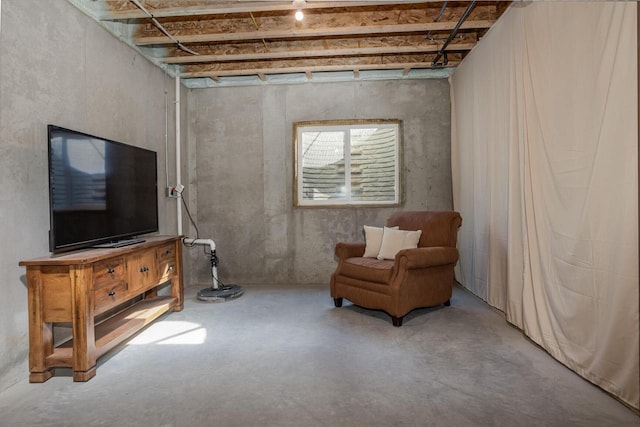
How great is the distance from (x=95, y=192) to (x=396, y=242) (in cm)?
265

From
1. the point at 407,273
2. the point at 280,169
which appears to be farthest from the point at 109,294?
the point at 280,169

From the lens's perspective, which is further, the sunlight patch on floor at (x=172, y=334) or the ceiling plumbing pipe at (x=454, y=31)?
the ceiling plumbing pipe at (x=454, y=31)

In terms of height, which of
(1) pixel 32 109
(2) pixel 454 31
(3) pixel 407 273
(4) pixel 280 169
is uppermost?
(2) pixel 454 31

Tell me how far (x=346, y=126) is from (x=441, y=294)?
97.8 inches

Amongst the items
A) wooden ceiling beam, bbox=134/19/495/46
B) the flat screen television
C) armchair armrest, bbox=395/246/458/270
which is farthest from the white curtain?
the flat screen television

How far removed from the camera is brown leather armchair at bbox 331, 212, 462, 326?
9.75ft

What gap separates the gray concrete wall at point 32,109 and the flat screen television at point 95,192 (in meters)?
0.23

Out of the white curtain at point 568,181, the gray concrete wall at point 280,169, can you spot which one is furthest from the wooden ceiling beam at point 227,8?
the gray concrete wall at point 280,169

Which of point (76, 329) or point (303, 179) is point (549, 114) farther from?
point (76, 329)

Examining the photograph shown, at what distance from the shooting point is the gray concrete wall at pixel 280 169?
4516mm

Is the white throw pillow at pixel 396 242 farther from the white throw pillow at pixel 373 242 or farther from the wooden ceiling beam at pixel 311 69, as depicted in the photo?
the wooden ceiling beam at pixel 311 69

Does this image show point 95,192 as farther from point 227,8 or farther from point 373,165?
point 373,165

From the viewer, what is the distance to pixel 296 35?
132 inches

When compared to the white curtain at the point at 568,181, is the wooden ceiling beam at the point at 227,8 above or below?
above
